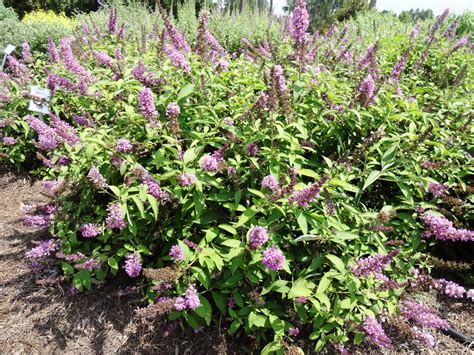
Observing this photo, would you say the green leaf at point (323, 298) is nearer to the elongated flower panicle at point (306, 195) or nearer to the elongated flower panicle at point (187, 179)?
the elongated flower panicle at point (306, 195)

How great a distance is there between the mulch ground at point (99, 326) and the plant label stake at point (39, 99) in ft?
5.39

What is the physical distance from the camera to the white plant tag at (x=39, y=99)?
12.7 ft

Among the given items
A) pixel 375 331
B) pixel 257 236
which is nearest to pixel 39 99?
pixel 257 236

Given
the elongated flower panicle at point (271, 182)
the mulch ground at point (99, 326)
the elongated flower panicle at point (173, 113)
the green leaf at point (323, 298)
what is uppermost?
the elongated flower panicle at point (173, 113)

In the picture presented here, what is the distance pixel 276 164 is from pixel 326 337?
1233 millimetres

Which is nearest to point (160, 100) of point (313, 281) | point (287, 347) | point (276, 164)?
point (276, 164)

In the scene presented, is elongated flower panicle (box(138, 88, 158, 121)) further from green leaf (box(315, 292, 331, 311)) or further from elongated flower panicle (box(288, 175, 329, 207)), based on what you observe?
green leaf (box(315, 292, 331, 311))

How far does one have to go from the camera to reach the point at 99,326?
295 centimetres

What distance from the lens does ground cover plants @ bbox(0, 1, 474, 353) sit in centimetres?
244

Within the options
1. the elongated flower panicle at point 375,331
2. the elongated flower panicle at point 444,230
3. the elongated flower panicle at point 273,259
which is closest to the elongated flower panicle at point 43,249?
the elongated flower panicle at point 273,259

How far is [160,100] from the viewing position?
2971 millimetres

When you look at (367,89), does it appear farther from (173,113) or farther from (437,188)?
(173,113)

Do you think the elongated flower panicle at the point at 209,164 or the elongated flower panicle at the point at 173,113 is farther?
the elongated flower panicle at the point at 173,113

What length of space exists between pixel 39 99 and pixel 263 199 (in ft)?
9.40
